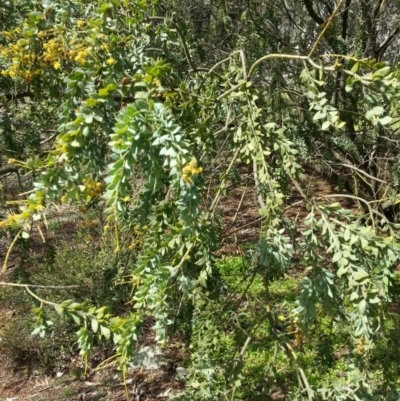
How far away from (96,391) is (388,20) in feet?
16.1

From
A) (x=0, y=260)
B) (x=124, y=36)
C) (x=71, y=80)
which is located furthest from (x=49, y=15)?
(x=0, y=260)

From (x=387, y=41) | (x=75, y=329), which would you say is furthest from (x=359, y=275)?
(x=387, y=41)

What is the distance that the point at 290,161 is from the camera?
6.33ft

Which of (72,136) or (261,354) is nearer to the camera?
(72,136)

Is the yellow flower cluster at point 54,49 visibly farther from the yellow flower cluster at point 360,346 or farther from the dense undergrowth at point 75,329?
the dense undergrowth at point 75,329

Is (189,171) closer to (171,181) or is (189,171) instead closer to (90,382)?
(171,181)

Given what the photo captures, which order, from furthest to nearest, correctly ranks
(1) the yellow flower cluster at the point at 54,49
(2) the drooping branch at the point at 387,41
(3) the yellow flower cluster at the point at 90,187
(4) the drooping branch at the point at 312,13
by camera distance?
(2) the drooping branch at the point at 387,41
(4) the drooping branch at the point at 312,13
(1) the yellow flower cluster at the point at 54,49
(3) the yellow flower cluster at the point at 90,187

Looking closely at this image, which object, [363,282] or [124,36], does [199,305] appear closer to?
[363,282]

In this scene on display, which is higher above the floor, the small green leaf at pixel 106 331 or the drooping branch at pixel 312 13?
the drooping branch at pixel 312 13

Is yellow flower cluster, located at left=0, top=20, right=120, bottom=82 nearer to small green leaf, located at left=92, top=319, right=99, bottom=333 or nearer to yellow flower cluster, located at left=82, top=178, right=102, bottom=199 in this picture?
yellow flower cluster, located at left=82, top=178, right=102, bottom=199

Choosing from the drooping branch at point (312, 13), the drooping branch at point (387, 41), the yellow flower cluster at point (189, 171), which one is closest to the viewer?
the yellow flower cluster at point (189, 171)

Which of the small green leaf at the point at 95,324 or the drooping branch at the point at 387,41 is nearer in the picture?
the small green leaf at the point at 95,324

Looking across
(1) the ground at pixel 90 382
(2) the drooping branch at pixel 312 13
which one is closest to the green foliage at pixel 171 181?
(1) the ground at pixel 90 382

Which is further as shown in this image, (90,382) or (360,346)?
(90,382)
